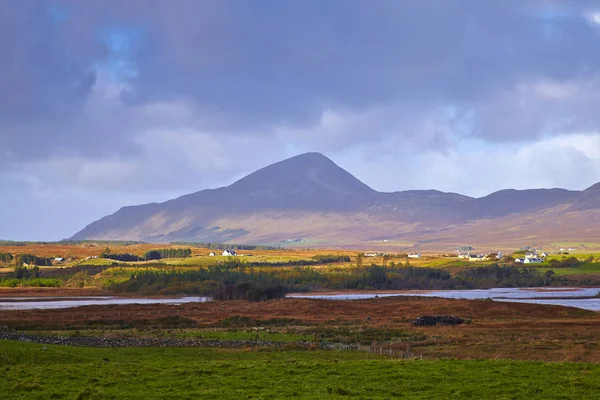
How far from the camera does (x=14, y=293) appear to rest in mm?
136875

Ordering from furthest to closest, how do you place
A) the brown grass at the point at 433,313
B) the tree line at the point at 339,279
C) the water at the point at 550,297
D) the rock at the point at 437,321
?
the tree line at the point at 339,279 → the water at the point at 550,297 → the rock at the point at 437,321 → the brown grass at the point at 433,313

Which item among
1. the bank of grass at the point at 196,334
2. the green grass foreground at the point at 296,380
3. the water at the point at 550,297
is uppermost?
the green grass foreground at the point at 296,380

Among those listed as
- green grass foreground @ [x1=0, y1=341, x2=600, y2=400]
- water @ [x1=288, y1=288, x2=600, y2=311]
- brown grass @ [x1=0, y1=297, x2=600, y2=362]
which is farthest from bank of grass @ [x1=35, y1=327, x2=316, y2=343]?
water @ [x1=288, y1=288, x2=600, y2=311]

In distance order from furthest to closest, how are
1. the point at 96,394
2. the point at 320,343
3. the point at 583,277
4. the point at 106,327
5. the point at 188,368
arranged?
the point at 583,277 → the point at 106,327 → the point at 320,343 → the point at 188,368 → the point at 96,394

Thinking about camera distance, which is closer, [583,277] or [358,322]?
[358,322]

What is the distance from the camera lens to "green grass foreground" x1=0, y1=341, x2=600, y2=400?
24234 millimetres

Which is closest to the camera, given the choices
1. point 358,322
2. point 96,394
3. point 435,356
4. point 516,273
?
point 96,394

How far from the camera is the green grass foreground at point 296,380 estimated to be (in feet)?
79.5

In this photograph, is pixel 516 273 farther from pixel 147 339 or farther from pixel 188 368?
pixel 188 368

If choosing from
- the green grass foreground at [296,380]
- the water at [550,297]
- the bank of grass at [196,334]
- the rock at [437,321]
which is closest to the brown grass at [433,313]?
the rock at [437,321]

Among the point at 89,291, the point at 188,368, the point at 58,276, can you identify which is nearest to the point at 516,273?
A: the point at 89,291

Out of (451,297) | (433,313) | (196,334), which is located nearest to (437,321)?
(433,313)

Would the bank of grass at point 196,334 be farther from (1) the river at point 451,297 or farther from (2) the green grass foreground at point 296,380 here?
(1) the river at point 451,297

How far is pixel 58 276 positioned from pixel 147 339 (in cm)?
13155
